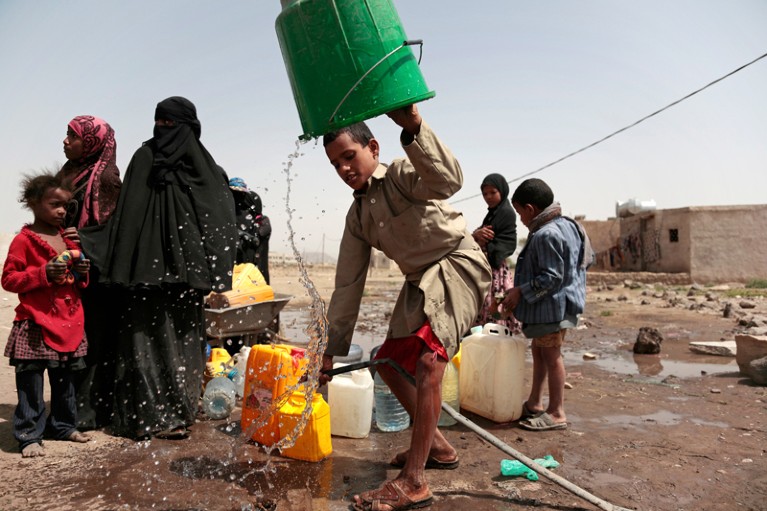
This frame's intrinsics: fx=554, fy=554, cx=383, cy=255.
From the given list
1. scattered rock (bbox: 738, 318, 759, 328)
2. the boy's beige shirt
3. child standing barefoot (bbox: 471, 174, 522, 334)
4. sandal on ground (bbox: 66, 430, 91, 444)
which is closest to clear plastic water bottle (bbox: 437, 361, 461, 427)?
child standing barefoot (bbox: 471, 174, 522, 334)

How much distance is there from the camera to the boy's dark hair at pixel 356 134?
2.57 meters

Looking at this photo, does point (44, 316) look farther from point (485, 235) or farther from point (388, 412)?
point (485, 235)

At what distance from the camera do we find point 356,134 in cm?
263

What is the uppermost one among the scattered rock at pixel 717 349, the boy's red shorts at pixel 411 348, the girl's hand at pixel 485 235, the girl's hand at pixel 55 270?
the girl's hand at pixel 485 235

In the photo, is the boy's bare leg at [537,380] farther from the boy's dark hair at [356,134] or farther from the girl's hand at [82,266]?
the girl's hand at [82,266]

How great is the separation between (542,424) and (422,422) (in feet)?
4.98

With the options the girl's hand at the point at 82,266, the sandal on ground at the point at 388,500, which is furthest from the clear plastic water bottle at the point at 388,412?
the girl's hand at the point at 82,266

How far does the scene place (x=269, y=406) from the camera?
3.38 metres

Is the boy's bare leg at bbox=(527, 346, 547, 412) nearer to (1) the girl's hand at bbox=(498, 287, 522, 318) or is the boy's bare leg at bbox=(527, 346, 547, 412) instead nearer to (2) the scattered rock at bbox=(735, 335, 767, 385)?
(1) the girl's hand at bbox=(498, 287, 522, 318)

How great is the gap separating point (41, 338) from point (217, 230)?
122 centimetres

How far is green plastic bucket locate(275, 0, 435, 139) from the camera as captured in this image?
6.66 feet

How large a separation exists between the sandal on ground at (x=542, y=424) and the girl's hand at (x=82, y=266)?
2.98 meters

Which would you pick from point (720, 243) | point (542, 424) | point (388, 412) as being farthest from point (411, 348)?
point (720, 243)

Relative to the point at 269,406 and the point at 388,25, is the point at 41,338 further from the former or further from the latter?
the point at 388,25
